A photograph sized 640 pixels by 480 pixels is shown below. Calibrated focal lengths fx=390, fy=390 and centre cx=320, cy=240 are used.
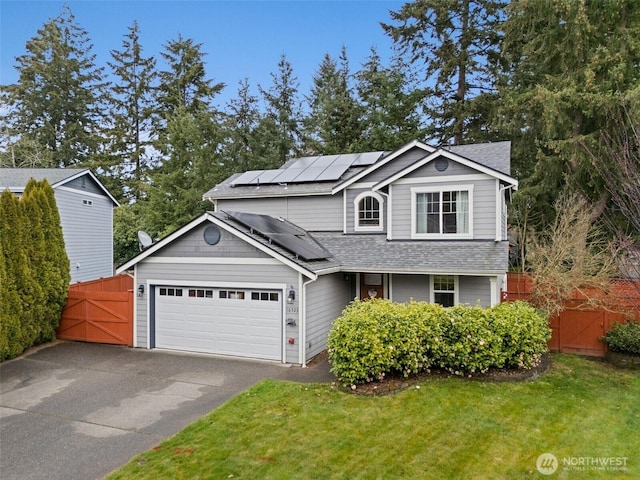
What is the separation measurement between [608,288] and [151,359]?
13.1 metres

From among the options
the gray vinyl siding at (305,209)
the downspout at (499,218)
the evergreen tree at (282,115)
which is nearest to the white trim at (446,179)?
the downspout at (499,218)

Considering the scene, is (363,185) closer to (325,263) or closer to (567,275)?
(325,263)

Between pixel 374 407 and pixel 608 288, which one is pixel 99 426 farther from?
pixel 608 288

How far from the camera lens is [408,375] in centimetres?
882

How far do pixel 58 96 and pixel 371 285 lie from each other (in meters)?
33.1

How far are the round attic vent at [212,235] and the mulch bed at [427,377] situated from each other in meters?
5.22

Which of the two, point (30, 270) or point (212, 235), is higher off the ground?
point (212, 235)

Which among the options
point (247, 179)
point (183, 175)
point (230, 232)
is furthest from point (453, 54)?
point (230, 232)

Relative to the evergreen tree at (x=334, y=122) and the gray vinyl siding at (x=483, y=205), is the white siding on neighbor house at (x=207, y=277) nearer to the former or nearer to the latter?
the gray vinyl siding at (x=483, y=205)

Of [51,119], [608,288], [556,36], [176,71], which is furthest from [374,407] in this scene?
[51,119]

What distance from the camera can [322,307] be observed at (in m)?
11.5

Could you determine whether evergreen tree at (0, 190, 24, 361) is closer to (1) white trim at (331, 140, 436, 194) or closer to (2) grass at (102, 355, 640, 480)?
(2) grass at (102, 355, 640, 480)

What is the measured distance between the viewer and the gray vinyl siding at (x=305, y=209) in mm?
14617

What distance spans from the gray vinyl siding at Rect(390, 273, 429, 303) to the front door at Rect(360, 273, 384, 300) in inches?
30.7
